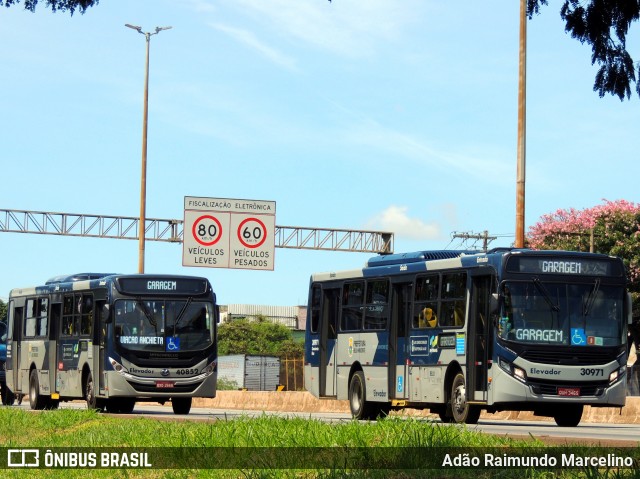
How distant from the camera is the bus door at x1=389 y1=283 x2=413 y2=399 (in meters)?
26.5

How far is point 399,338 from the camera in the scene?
2678 cm

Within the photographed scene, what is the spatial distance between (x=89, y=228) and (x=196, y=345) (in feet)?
208

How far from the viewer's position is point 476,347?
24328 millimetres

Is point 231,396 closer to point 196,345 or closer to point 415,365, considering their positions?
point 196,345

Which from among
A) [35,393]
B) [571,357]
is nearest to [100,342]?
[35,393]

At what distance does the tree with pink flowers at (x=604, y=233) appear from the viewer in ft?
221

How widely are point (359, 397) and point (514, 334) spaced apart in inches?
205

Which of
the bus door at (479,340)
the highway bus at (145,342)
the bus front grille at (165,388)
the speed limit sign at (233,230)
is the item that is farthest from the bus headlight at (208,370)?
the speed limit sign at (233,230)

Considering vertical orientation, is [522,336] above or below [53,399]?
above

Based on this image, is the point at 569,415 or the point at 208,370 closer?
the point at 569,415

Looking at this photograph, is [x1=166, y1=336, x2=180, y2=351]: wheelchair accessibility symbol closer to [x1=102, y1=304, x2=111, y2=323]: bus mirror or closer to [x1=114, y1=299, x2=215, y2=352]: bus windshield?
[x1=114, y1=299, x2=215, y2=352]: bus windshield

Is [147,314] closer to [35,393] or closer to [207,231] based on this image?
[35,393]

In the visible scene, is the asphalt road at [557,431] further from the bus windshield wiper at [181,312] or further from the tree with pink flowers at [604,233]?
the tree with pink flowers at [604,233]

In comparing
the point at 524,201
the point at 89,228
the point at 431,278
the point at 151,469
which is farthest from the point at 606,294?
the point at 89,228
